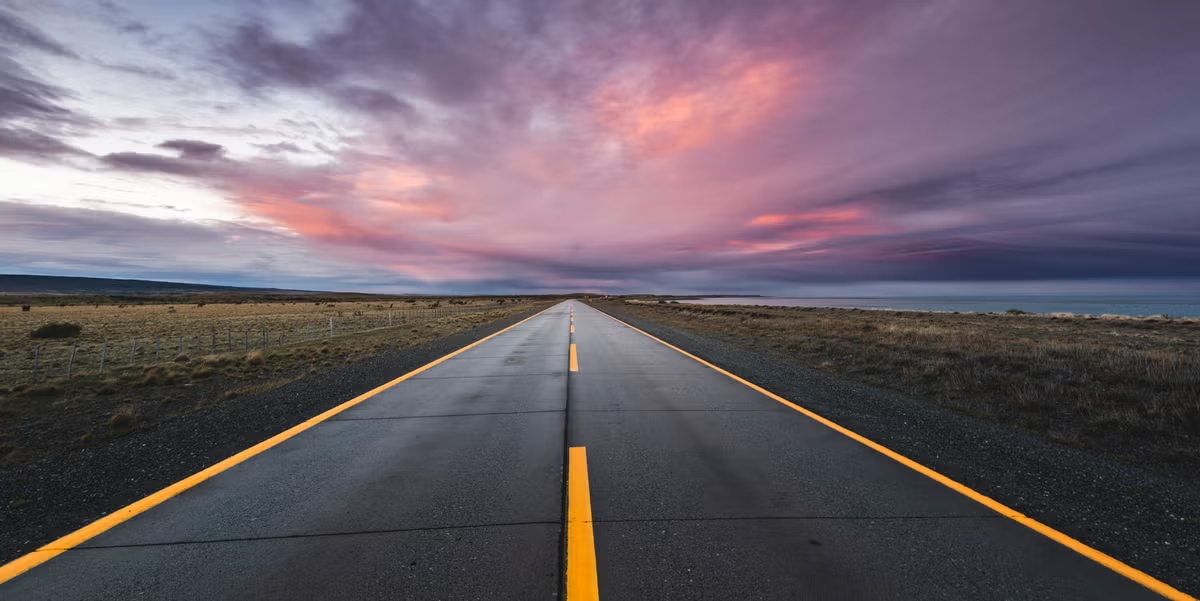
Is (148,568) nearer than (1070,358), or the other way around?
(148,568)

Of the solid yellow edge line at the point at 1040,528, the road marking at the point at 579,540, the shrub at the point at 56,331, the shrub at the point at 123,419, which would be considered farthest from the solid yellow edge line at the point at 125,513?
the shrub at the point at 56,331

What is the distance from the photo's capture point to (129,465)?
15.4ft

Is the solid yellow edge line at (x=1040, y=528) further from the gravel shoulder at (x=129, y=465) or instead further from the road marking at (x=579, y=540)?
the gravel shoulder at (x=129, y=465)

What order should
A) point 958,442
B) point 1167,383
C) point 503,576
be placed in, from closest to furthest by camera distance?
point 503,576
point 958,442
point 1167,383

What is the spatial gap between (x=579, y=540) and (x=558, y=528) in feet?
0.76

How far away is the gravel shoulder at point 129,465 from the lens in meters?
3.57

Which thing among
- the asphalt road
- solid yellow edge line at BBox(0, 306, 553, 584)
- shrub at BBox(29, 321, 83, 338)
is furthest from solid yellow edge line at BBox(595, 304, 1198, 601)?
shrub at BBox(29, 321, 83, 338)

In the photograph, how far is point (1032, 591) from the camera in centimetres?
257

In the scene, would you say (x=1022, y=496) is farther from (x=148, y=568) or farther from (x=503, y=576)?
(x=148, y=568)

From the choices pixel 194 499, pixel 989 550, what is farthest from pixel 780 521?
pixel 194 499

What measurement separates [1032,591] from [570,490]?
2.92m

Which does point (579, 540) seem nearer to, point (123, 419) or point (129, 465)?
point (129, 465)

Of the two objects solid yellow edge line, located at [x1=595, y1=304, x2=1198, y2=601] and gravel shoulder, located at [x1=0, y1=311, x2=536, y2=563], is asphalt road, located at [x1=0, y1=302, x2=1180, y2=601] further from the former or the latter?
gravel shoulder, located at [x1=0, y1=311, x2=536, y2=563]

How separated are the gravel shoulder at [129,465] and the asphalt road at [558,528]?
55 cm
